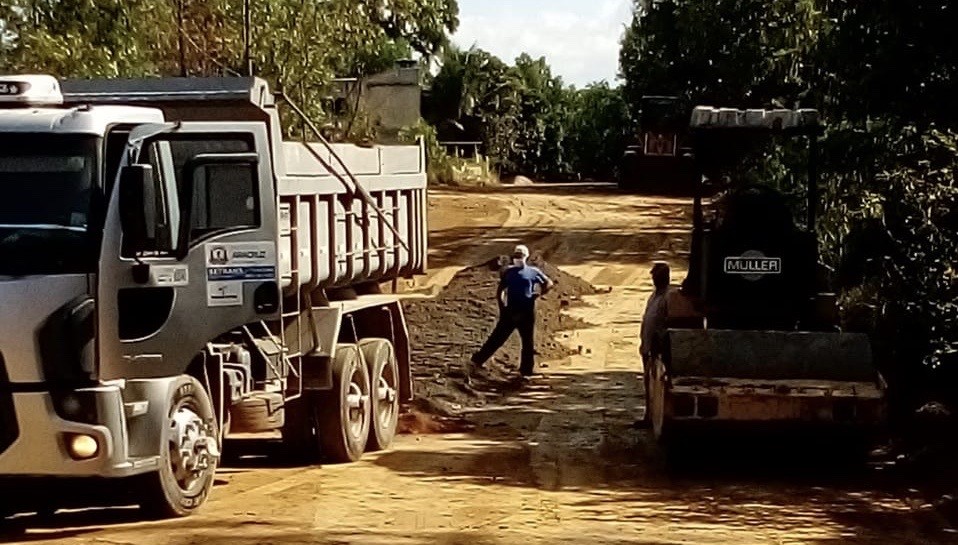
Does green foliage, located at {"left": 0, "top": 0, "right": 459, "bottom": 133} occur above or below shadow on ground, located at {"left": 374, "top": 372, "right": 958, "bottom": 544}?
above

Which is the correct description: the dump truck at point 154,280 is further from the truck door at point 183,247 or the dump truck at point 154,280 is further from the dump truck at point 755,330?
the dump truck at point 755,330

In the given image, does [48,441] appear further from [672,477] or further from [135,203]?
[672,477]

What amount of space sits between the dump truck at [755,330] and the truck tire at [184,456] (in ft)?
12.6

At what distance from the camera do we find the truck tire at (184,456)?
10.9 meters

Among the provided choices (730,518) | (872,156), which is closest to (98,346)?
(730,518)

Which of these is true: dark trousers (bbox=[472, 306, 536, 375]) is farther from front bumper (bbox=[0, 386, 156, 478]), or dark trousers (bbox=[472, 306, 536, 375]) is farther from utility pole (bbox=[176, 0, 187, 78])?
front bumper (bbox=[0, 386, 156, 478])

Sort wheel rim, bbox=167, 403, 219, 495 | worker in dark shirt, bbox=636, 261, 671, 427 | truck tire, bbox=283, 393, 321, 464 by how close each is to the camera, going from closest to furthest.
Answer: wheel rim, bbox=167, 403, 219, 495 < truck tire, bbox=283, 393, 321, 464 < worker in dark shirt, bbox=636, 261, 671, 427

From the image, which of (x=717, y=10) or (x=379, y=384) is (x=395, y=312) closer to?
(x=379, y=384)

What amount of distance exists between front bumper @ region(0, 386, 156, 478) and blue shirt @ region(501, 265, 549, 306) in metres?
11.2

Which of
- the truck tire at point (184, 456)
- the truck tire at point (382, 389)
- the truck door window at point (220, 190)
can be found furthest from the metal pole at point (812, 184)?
the truck tire at point (184, 456)

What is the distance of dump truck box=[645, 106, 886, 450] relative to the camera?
13062mm

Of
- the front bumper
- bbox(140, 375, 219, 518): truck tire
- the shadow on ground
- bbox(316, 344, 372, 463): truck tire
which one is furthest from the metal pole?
the front bumper

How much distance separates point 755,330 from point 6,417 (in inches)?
259

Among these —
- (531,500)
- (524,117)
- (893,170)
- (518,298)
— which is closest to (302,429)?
(531,500)
